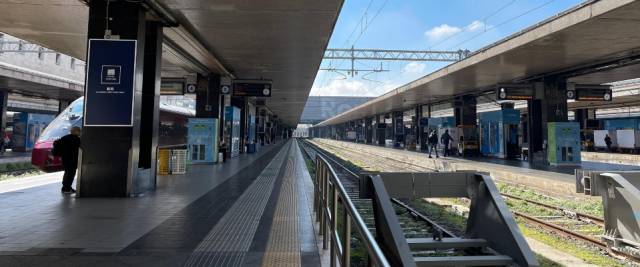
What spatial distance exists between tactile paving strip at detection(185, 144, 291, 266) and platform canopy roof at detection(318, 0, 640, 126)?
32.6 feet

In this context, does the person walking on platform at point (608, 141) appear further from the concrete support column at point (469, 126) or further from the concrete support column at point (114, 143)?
the concrete support column at point (114, 143)

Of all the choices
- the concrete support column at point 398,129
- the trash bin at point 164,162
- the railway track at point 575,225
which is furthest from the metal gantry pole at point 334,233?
the concrete support column at point 398,129

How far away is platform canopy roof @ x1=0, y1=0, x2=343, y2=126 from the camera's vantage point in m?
9.47

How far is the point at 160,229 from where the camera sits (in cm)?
579

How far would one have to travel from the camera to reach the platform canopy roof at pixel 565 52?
10.8 meters

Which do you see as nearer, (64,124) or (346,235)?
(346,235)

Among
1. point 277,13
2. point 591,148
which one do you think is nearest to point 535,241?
point 277,13

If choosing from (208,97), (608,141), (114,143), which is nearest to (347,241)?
(114,143)

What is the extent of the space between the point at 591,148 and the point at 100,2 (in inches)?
1638

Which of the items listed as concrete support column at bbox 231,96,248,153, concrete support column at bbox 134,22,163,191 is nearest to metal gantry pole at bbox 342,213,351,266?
concrete support column at bbox 134,22,163,191

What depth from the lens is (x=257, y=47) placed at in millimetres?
13961

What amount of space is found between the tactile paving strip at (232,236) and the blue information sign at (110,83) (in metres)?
3.16

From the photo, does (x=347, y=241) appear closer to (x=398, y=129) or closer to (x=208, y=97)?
(x=208, y=97)

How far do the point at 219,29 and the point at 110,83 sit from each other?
4082 millimetres
